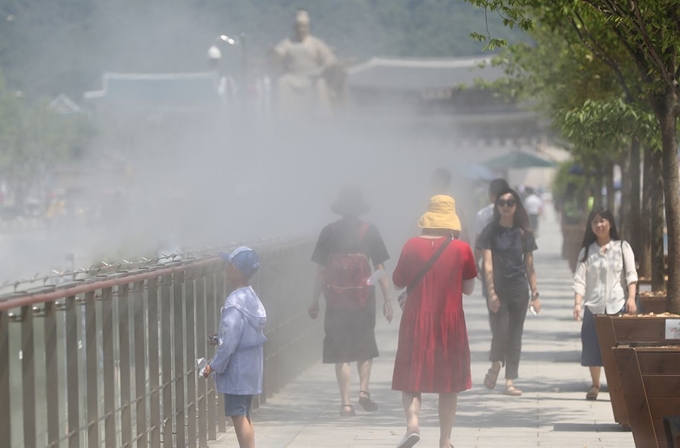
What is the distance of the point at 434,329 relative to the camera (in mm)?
8023

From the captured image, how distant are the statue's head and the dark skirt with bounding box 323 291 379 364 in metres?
31.0

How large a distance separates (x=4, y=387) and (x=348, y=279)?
536cm

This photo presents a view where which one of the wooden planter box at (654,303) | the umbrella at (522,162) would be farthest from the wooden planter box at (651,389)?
the umbrella at (522,162)

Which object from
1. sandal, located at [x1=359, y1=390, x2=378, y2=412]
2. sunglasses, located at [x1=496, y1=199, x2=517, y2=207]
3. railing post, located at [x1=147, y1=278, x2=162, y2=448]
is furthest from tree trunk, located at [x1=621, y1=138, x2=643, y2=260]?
railing post, located at [x1=147, y1=278, x2=162, y2=448]

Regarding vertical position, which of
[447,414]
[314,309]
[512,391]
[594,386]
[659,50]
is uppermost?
[659,50]

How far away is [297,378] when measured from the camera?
1208cm

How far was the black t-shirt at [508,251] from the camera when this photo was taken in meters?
11.3

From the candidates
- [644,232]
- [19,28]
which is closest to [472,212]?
[19,28]

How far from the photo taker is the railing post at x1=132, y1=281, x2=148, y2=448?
6.91m

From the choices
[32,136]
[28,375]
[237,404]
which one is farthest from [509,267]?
[32,136]

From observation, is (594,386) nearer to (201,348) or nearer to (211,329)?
(211,329)

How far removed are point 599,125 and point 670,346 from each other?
6475 millimetres

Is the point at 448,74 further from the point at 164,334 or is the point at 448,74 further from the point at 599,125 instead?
the point at 164,334

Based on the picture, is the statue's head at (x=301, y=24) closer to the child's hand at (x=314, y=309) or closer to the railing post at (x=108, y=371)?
the child's hand at (x=314, y=309)
